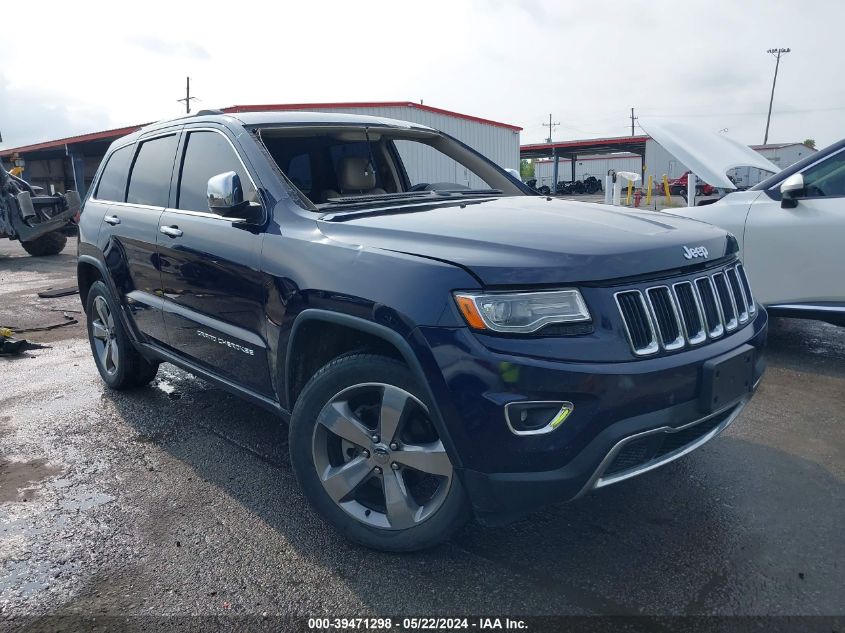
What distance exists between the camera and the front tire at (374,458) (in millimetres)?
2492

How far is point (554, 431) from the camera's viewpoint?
7.35 feet

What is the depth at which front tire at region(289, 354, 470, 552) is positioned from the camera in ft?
8.18

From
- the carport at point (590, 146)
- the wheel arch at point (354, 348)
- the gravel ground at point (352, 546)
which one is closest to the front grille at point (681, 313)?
the wheel arch at point (354, 348)

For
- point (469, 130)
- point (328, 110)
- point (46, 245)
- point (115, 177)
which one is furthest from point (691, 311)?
point (469, 130)

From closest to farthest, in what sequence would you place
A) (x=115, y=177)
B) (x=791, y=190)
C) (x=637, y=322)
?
(x=637, y=322) < (x=115, y=177) < (x=791, y=190)

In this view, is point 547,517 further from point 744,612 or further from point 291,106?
point 291,106

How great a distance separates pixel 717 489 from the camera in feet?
10.7

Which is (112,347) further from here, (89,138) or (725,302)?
(89,138)

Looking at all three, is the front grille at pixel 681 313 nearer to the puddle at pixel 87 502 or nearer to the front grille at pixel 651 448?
the front grille at pixel 651 448

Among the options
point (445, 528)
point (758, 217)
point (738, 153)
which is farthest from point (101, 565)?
point (738, 153)

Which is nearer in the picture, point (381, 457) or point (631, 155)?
point (381, 457)

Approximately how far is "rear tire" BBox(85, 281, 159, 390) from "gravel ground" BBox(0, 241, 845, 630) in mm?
516

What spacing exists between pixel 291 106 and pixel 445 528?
69.3 ft

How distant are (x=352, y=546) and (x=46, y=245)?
16.2 meters
